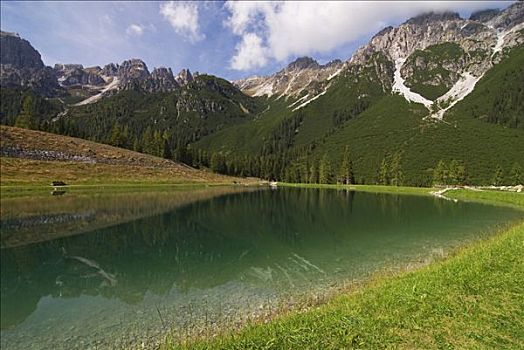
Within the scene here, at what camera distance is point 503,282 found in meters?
16.0

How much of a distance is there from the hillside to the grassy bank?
9657cm

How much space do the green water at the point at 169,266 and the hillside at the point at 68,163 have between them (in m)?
55.4

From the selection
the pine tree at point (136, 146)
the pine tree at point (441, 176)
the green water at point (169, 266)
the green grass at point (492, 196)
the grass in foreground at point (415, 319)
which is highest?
the pine tree at point (136, 146)

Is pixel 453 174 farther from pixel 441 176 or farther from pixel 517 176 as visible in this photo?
pixel 517 176

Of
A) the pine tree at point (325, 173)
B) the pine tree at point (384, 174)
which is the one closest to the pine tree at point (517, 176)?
the pine tree at point (384, 174)

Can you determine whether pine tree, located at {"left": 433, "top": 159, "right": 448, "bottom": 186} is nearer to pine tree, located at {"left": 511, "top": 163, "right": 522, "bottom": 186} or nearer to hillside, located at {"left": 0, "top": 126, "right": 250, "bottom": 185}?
pine tree, located at {"left": 511, "top": 163, "right": 522, "bottom": 186}

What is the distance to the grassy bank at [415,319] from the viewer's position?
36.1 ft

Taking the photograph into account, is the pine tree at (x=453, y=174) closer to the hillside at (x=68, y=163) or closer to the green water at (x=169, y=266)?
the green water at (x=169, y=266)

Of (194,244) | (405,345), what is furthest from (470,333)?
(194,244)

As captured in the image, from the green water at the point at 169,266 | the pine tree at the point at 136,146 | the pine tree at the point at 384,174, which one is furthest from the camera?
the pine tree at the point at 136,146

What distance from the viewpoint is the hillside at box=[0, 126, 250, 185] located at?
318ft

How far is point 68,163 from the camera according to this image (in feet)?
371

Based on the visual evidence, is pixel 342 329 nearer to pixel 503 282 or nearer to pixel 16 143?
pixel 503 282

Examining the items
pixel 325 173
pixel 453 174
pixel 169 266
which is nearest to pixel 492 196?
pixel 453 174
